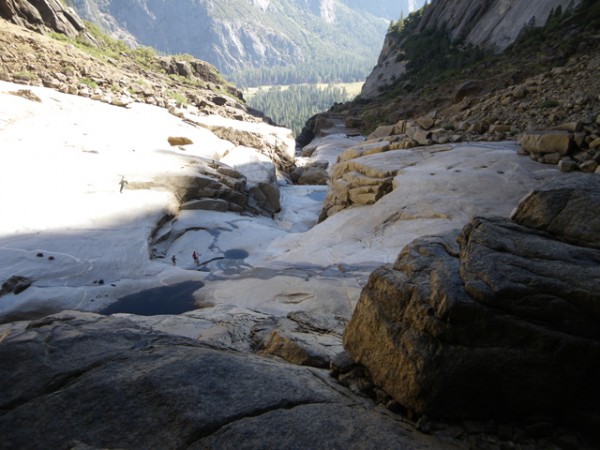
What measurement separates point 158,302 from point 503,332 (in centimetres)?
790

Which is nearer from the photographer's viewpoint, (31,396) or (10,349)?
(31,396)

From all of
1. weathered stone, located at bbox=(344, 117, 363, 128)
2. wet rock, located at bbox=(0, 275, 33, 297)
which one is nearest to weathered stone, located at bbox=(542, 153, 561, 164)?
wet rock, located at bbox=(0, 275, 33, 297)

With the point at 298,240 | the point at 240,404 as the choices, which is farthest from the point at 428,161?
the point at 240,404

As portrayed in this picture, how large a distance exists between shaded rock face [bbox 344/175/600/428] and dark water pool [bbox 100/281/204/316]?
6303 millimetres

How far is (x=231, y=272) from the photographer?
10.2 meters

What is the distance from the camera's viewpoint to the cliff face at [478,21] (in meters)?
33.4

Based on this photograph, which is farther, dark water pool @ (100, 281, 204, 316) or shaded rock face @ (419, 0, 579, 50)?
shaded rock face @ (419, 0, 579, 50)

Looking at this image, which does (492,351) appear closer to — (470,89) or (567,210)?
(567,210)

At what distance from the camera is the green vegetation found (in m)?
120

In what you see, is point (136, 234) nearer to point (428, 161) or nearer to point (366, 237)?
point (366, 237)

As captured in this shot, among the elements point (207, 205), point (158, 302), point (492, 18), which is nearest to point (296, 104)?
point (492, 18)

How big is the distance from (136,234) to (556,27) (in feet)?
105

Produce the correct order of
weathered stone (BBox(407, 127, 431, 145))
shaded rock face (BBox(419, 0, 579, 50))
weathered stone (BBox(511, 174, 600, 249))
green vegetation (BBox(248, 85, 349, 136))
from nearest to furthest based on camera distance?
weathered stone (BBox(511, 174, 600, 249)) < weathered stone (BBox(407, 127, 431, 145)) < shaded rock face (BBox(419, 0, 579, 50)) < green vegetation (BBox(248, 85, 349, 136))

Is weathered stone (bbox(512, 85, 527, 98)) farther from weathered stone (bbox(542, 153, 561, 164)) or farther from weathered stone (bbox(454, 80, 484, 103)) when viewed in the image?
weathered stone (bbox(454, 80, 484, 103))
